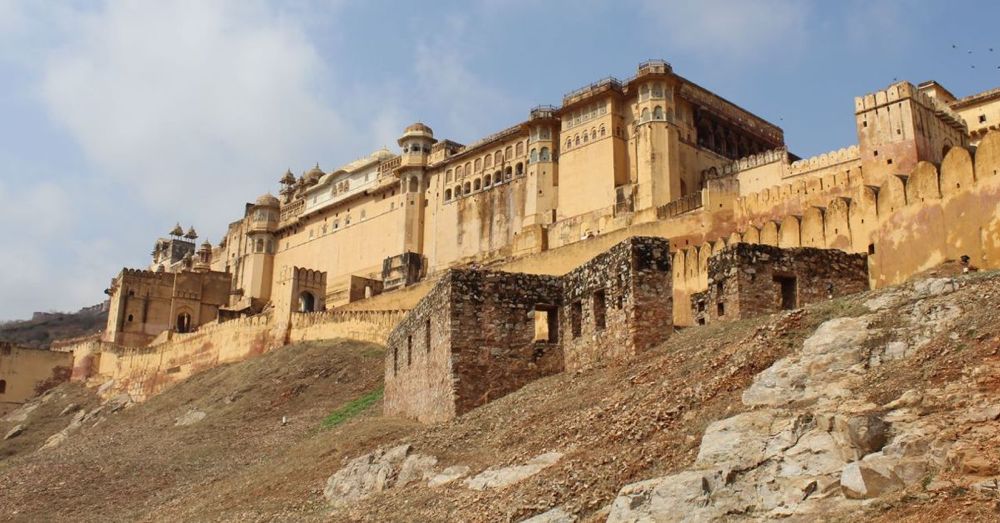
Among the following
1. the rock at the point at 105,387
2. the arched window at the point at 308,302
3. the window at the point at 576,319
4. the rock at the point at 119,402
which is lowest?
the rock at the point at 119,402

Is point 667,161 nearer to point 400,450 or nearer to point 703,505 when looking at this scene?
point 400,450

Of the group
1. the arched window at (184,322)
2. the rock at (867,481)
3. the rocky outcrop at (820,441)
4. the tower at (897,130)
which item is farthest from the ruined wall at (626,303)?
the arched window at (184,322)

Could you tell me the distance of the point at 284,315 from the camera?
43094 mm

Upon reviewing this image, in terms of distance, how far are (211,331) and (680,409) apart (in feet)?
128

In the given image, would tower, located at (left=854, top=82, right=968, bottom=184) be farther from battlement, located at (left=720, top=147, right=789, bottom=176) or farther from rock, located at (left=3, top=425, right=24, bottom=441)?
rock, located at (left=3, top=425, right=24, bottom=441)

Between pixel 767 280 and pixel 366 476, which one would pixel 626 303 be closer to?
pixel 767 280

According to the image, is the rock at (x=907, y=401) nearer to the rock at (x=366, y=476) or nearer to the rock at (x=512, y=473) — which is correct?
the rock at (x=512, y=473)

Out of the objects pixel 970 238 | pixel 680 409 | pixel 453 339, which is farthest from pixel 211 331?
pixel 680 409

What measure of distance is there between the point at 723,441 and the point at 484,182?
4476cm

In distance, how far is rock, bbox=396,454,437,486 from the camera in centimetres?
1235

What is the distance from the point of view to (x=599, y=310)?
15.3 metres

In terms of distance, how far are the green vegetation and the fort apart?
12.9ft

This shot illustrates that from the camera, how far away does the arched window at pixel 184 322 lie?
2418 inches

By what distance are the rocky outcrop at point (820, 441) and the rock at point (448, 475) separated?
11.4 feet
